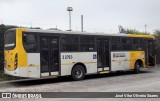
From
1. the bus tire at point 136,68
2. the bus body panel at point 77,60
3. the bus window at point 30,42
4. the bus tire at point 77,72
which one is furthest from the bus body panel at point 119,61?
the bus window at point 30,42

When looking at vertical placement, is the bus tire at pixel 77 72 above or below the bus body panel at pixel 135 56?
below

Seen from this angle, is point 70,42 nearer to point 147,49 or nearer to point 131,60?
point 131,60

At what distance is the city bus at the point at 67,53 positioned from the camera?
47.6 feet

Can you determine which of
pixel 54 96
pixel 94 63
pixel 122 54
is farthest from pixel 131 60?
pixel 54 96

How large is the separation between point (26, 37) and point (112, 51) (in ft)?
20.7

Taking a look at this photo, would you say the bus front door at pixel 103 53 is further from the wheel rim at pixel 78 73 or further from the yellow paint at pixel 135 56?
the yellow paint at pixel 135 56

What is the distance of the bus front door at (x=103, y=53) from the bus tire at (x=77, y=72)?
1432mm

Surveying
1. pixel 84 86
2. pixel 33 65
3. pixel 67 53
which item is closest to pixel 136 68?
pixel 67 53

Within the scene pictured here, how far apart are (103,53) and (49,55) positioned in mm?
4178

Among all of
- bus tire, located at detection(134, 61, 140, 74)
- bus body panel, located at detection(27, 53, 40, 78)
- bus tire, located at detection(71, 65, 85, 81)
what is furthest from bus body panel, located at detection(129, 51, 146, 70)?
bus body panel, located at detection(27, 53, 40, 78)

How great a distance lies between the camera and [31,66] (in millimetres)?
14625

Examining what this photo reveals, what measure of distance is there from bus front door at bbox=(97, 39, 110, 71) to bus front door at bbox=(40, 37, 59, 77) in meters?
3.20

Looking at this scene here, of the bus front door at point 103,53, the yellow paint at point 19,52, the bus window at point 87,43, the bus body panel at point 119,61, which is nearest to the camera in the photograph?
the yellow paint at point 19,52

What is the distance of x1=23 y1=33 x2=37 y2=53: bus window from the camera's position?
572 inches
